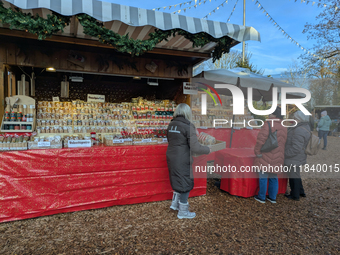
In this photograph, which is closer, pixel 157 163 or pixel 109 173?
pixel 109 173

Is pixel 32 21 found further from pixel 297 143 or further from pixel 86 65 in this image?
pixel 297 143

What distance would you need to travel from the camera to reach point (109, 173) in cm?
343

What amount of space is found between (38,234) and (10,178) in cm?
89

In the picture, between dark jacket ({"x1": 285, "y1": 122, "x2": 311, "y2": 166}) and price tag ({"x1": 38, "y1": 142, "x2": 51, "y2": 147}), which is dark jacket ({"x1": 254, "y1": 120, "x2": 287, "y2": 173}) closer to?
dark jacket ({"x1": 285, "y1": 122, "x2": 311, "y2": 166})

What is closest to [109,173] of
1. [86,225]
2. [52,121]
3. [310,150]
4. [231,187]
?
[86,225]

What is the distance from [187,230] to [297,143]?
2515 millimetres

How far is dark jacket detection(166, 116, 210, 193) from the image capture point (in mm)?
3047

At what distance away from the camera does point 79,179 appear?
10.7 ft

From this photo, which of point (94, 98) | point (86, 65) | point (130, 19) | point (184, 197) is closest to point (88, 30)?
point (130, 19)

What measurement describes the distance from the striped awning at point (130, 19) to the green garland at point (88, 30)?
0.31 feet

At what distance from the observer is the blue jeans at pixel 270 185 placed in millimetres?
3787

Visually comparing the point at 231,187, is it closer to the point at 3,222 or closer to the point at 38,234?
the point at 38,234

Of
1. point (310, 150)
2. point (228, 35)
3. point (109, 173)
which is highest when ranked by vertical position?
point (228, 35)

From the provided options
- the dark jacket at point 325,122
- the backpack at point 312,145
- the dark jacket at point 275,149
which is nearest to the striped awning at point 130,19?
the dark jacket at point 275,149
